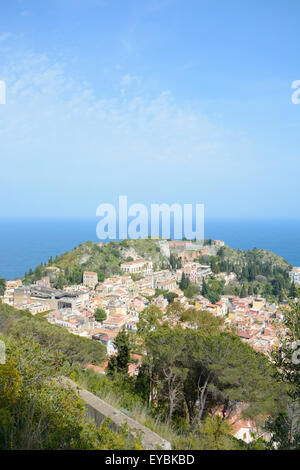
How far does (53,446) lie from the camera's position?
7.43 feet

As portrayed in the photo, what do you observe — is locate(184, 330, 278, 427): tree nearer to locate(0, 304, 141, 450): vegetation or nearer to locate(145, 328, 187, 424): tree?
locate(145, 328, 187, 424): tree

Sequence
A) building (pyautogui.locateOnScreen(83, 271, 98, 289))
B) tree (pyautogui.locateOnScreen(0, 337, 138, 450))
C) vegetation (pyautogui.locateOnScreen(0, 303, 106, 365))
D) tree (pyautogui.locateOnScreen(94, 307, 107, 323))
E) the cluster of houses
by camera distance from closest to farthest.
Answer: tree (pyautogui.locateOnScreen(0, 337, 138, 450))
vegetation (pyautogui.locateOnScreen(0, 303, 106, 365))
the cluster of houses
tree (pyautogui.locateOnScreen(94, 307, 107, 323))
building (pyautogui.locateOnScreen(83, 271, 98, 289))

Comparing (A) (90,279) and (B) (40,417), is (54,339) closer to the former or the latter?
(B) (40,417)

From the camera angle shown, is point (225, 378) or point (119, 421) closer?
→ point (119, 421)

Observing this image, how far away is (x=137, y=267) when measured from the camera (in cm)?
4450

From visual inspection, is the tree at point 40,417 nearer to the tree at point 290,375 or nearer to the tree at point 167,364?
the tree at point 290,375

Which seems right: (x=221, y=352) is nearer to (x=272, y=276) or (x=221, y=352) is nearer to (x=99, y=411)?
(x=99, y=411)

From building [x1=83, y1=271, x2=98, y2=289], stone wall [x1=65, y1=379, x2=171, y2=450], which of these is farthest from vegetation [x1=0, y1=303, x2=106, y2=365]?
building [x1=83, y1=271, x2=98, y2=289]

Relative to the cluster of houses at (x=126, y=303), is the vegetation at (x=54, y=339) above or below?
above

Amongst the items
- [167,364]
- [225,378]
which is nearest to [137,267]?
[167,364]

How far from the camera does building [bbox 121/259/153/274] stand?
4391 centimetres

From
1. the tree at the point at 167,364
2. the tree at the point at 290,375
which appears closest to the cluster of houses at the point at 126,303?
the tree at the point at 167,364

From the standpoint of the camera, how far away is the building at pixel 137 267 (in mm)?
43906

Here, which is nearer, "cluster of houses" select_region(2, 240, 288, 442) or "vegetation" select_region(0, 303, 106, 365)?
"vegetation" select_region(0, 303, 106, 365)
